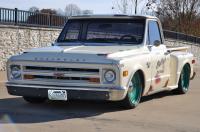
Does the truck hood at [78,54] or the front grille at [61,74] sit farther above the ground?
the truck hood at [78,54]

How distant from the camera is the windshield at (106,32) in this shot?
11.0 metres

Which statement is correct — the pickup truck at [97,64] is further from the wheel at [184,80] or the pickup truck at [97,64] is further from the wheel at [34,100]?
the wheel at [184,80]

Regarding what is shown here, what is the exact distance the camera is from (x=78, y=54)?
31.7 feet

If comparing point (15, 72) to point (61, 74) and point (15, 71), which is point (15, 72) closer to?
point (15, 71)

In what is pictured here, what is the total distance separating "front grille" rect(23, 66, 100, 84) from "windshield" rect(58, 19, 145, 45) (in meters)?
1.58

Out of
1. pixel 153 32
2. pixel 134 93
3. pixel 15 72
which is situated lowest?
pixel 134 93

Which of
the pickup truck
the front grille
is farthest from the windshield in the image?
the front grille

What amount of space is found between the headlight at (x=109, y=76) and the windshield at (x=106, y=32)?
5.31ft

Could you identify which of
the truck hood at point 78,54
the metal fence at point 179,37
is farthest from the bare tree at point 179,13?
the truck hood at point 78,54

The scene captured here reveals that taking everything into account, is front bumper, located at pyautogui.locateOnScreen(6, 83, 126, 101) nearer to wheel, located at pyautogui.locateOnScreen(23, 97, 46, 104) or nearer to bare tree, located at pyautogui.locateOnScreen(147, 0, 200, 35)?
wheel, located at pyautogui.locateOnScreen(23, 97, 46, 104)

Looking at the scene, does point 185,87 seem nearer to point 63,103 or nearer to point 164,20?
point 63,103

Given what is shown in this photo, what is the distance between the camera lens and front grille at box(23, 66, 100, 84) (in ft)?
31.1

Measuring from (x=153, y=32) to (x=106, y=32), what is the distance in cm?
109

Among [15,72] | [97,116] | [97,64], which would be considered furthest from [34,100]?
[97,64]
